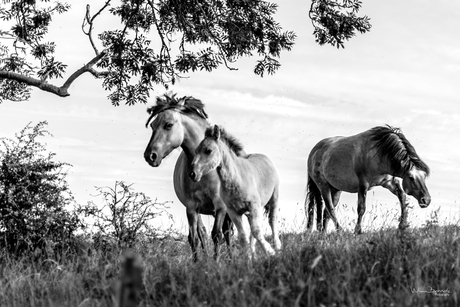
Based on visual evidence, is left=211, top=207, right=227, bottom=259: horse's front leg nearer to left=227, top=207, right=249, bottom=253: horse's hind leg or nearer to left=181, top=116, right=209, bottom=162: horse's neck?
left=227, top=207, right=249, bottom=253: horse's hind leg

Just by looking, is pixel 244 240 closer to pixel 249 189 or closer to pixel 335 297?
pixel 249 189

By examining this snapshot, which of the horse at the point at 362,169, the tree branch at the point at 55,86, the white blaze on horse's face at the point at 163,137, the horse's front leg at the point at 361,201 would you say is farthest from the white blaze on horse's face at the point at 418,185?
the tree branch at the point at 55,86

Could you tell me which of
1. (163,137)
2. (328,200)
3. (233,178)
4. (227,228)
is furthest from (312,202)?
(233,178)

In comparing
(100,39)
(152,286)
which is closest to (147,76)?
(100,39)

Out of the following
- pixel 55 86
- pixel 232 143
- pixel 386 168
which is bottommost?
pixel 232 143

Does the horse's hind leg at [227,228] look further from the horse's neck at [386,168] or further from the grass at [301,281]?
the horse's neck at [386,168]

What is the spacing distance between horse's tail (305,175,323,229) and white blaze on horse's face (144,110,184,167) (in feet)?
23.7

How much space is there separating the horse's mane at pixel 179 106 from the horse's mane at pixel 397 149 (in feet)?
18.0

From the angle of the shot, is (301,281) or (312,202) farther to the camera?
(312,202)

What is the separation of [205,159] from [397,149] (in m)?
7.15

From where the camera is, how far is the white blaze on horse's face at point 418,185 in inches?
551

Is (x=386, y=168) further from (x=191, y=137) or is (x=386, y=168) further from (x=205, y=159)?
(x=205, y=159)

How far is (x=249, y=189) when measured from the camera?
8922mm

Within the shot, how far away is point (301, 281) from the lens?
5.82 m
